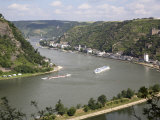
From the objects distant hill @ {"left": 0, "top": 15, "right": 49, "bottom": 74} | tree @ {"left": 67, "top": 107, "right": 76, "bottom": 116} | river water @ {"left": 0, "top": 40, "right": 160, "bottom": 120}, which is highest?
distant hill @ {"left": 0, "top": 15, "right": 49, "bottom": 74}

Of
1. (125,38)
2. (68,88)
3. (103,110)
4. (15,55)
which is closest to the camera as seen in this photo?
(103,110)

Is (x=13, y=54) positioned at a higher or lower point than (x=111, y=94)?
higher

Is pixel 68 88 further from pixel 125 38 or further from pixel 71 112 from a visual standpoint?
pixel 125 38

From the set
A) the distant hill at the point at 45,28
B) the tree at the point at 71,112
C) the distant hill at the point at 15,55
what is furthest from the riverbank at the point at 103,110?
the distant hill at the point at 45,28

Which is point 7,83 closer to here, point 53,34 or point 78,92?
point 78,92

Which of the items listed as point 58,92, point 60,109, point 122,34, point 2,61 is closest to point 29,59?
point 2,61

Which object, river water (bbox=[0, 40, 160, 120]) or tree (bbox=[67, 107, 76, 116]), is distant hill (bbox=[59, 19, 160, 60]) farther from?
tree (bbox=[67, 107, 76, 116])

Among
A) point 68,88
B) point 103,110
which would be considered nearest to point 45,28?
point 68,88

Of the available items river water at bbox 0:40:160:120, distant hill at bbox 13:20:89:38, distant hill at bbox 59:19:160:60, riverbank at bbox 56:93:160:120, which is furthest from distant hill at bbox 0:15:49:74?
distant hill at bbox 13:20:89:38
